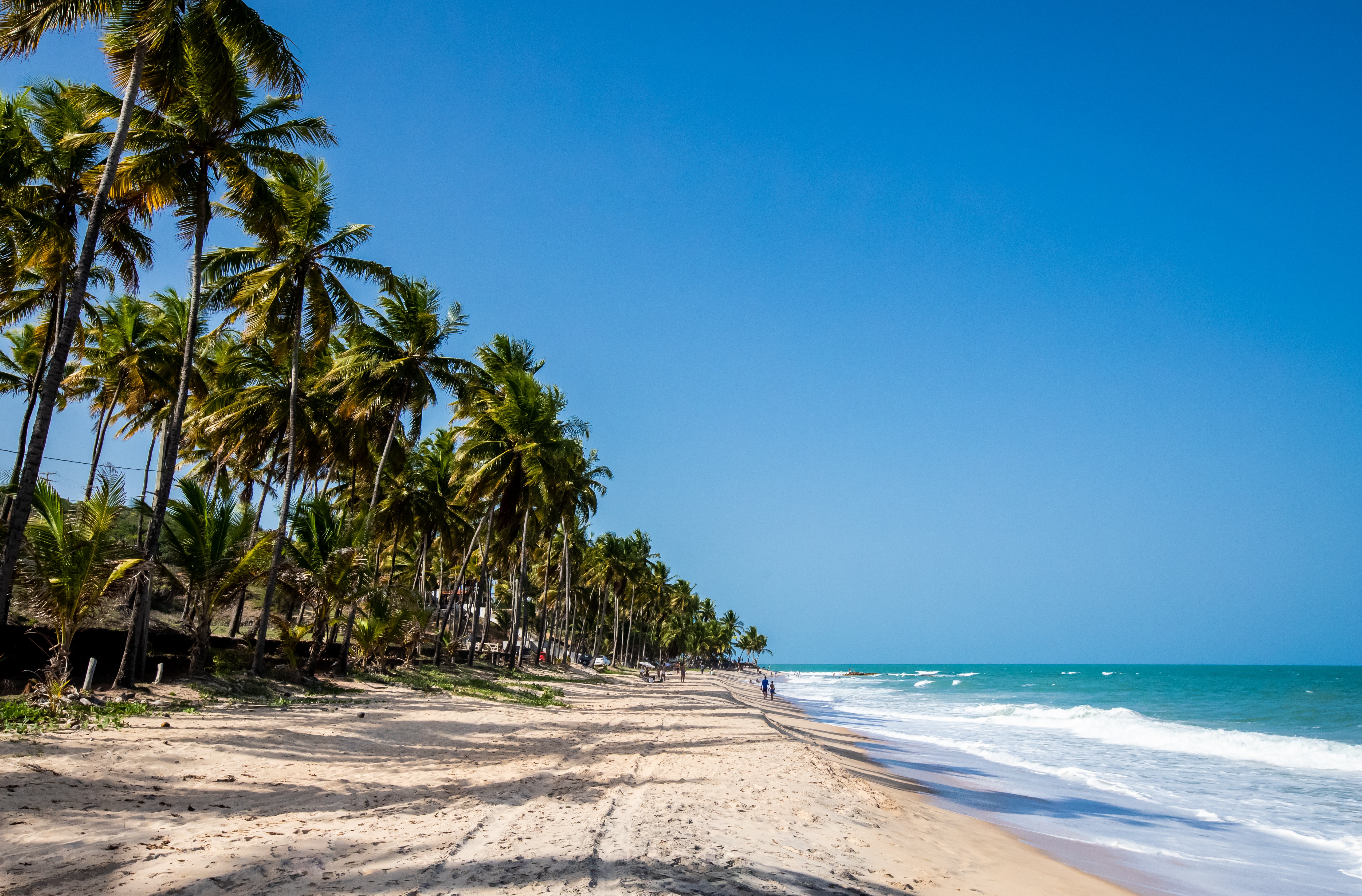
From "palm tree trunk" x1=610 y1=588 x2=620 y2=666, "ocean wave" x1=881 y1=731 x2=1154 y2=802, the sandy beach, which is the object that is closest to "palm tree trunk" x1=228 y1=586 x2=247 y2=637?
the sandy beach

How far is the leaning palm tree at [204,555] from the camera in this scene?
14.5m

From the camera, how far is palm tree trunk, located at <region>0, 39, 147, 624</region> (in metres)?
10.0

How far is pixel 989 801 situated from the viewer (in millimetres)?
14375

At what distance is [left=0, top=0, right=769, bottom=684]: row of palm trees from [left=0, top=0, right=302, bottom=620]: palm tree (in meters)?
0.04

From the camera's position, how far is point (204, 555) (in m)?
14.7

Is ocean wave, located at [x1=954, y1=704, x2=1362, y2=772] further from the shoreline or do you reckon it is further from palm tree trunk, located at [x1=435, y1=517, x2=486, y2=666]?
palm tree trunk, located at [x1=435, y1=517, x2=486, y2=666]

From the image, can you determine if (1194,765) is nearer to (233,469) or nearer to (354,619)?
(354,619)

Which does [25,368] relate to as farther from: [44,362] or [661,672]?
[661,672]

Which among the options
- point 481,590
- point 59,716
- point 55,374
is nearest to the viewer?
point 59,716

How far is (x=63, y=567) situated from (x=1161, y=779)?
24.1 meters

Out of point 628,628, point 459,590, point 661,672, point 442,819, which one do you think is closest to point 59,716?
point 442,819

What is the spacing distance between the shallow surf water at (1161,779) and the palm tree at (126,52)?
16116mm

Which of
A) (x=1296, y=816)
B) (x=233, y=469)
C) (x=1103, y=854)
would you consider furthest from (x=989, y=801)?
(x=233, y=469)

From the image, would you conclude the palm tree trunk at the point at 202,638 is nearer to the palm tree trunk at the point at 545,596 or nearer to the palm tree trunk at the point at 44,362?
the palm tree trunk at the point at 44,362
